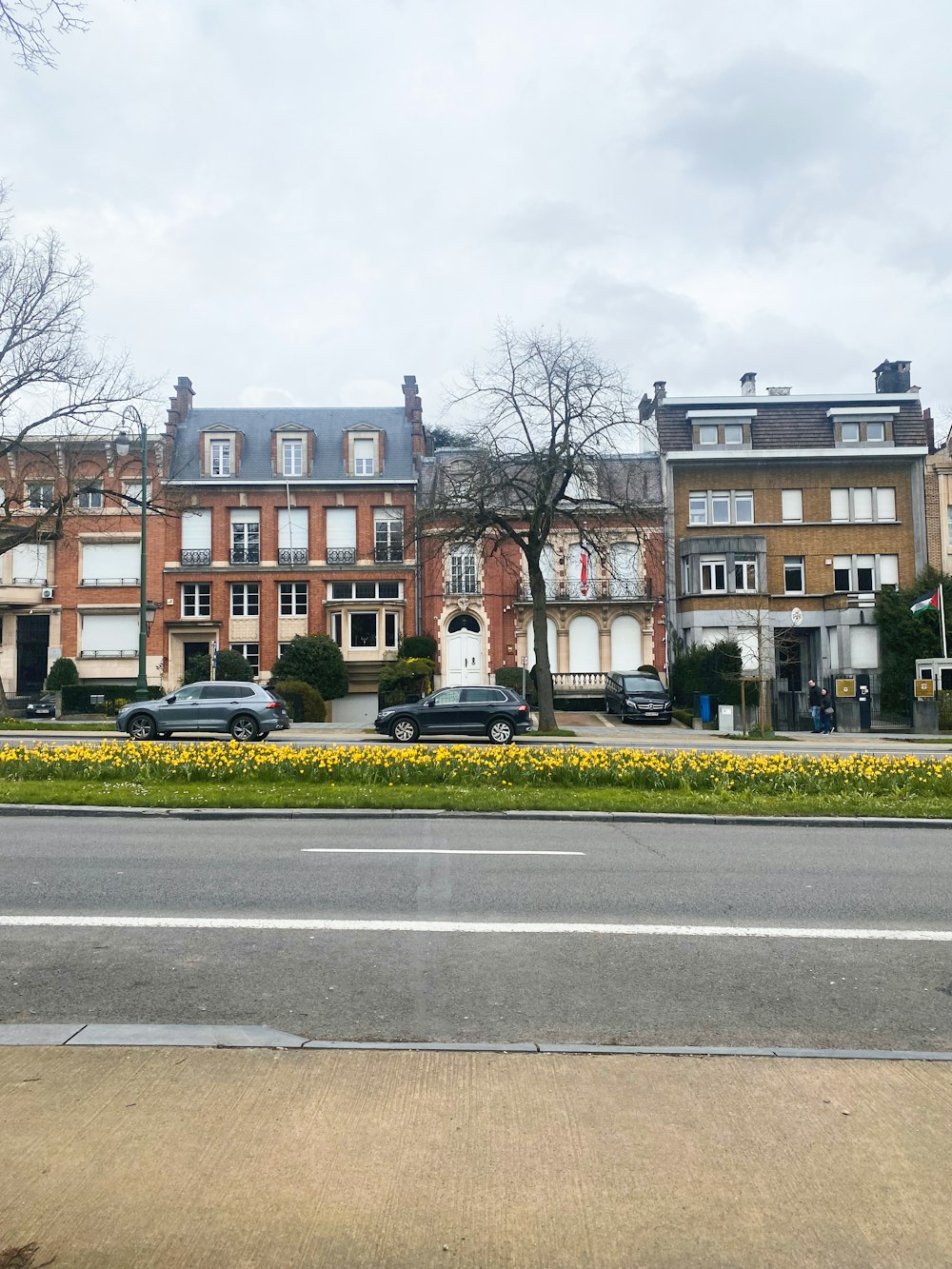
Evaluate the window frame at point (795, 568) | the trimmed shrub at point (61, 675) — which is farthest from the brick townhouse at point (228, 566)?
the window frame at point (795, 568)

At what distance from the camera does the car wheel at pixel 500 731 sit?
87.7ft

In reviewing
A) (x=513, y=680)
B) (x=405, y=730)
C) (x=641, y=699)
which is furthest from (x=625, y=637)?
(x=405, y=730)

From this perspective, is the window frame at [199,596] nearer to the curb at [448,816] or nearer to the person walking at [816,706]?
the person walking at [816,706]

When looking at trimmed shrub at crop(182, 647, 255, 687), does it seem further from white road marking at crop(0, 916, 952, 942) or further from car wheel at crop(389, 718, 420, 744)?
white road marking at crop(0, 916, 952, 942)

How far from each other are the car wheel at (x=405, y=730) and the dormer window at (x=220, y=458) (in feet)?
80.1

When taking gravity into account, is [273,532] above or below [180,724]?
above

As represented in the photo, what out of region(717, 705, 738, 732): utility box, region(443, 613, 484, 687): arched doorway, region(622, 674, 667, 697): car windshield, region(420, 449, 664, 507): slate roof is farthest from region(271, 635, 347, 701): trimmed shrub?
region(717, 705, 738, 732): utility box

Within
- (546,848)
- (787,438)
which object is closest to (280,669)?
(787,438)

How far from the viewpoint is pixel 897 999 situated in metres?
5.76

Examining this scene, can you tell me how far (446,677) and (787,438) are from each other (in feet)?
59.6

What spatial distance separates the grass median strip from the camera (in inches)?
515

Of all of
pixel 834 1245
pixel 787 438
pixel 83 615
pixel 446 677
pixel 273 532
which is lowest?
pixel 834 1245

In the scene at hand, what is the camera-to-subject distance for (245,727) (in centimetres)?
2638

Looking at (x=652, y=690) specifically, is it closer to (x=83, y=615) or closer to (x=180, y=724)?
(x=180, y=724)
